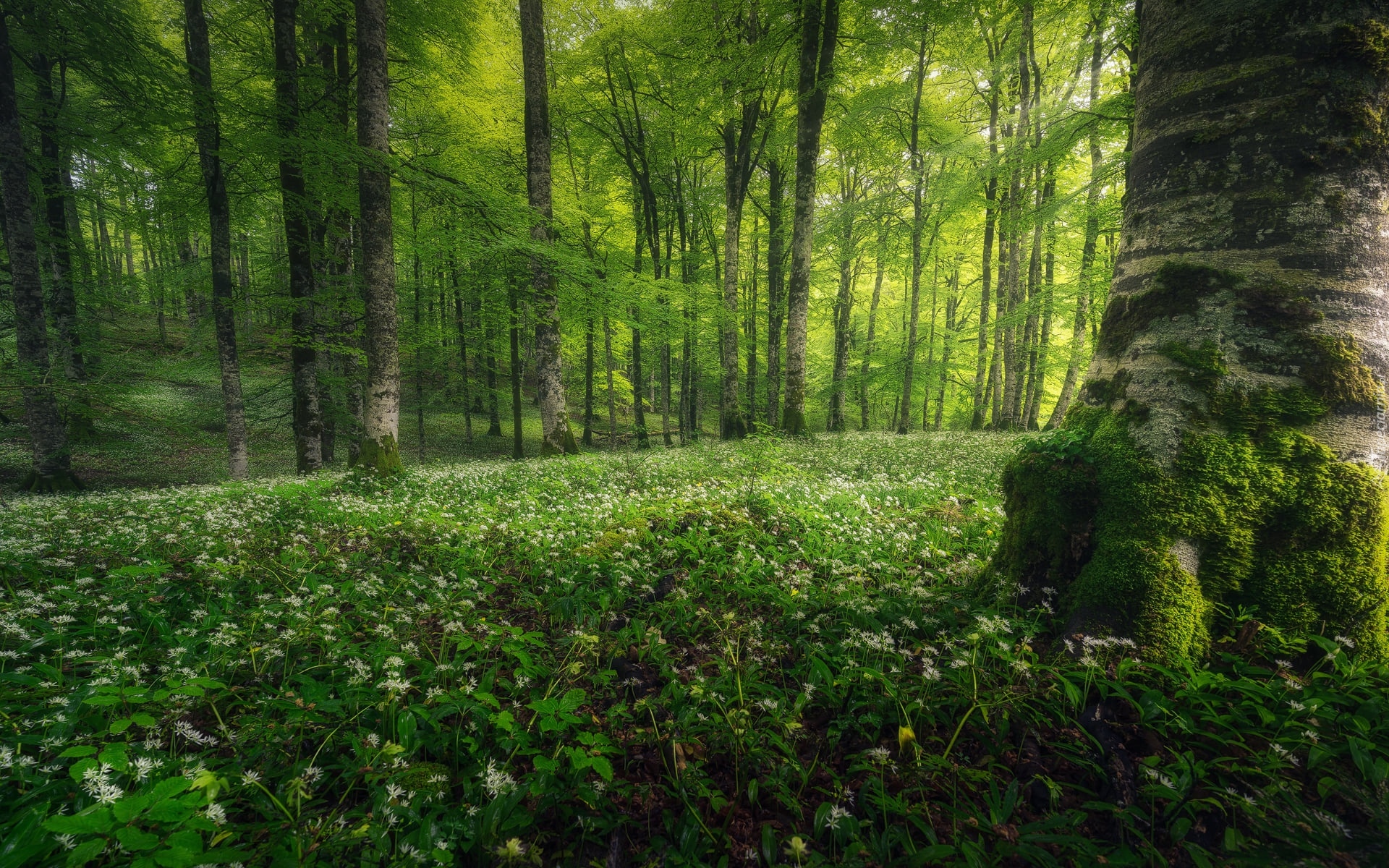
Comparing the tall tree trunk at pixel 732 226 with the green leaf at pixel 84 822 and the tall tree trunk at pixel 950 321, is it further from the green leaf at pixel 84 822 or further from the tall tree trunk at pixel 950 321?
the green leaf at pixel 84 822

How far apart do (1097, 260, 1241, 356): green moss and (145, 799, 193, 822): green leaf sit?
5151mm

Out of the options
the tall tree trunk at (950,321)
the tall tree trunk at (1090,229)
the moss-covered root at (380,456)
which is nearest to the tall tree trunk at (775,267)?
the tall tree trunk at (1090,229)

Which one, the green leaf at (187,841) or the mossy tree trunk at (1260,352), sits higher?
the mossy tree trunk at (1260,352)

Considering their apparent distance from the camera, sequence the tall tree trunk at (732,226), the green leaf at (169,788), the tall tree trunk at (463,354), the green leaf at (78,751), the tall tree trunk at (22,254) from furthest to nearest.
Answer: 1. the tall tree trunk at (463,354)
2. the tall tree trunk at (732,226)
3. the tall tree trunk at (22,254)
4. the green leaf at (78,751)
5. the green leaf at (169,788)

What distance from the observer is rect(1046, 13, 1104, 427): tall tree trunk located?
12.4m

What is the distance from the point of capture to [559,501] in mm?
6203

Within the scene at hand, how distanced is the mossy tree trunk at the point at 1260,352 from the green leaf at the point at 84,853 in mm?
4229

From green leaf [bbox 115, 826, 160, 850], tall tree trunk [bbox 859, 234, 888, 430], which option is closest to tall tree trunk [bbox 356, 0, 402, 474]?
green leaf [bbox 115, 826, 160, 850]

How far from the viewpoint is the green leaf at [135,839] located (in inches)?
52.1

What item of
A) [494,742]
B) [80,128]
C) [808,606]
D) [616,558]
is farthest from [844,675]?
[80,128]

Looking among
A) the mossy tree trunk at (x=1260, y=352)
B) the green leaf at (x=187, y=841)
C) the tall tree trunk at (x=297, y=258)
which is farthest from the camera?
the tall tree trunk at (x=297, y=258)

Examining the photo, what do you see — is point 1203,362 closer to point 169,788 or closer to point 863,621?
point 863,621

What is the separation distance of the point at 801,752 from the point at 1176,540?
2.49 meters

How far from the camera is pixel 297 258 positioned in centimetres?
1083
